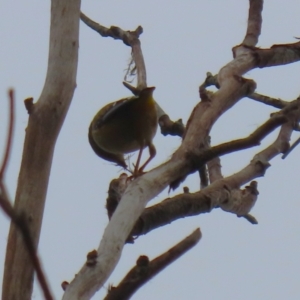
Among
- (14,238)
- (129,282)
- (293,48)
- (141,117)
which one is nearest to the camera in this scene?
(129,282)

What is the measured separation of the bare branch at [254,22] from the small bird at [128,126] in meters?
0.56

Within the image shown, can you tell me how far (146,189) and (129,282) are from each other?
0.98m

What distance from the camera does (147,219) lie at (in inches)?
65.1

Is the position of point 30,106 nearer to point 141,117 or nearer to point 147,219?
point 147,219

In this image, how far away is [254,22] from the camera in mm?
2729

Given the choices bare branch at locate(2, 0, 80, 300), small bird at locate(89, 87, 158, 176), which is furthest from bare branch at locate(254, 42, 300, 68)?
bare branch at locate(2, 0, 80, 300)

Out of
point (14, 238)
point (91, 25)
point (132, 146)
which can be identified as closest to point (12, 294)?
point (14, 238)

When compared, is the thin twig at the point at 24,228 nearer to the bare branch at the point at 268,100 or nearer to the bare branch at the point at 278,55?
the bare branch at the point at 278,55

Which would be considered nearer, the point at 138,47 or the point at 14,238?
the point at 14,238

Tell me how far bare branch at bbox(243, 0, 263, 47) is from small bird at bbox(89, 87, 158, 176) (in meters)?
0.56

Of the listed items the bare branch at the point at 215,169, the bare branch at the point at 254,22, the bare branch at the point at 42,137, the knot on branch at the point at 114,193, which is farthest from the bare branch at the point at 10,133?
the bare branch at the point at 254,22

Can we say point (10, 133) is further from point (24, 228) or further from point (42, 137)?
point (42, 137)

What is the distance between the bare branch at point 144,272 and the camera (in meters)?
0.57

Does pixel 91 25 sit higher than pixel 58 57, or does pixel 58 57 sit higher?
pixel 91 25
